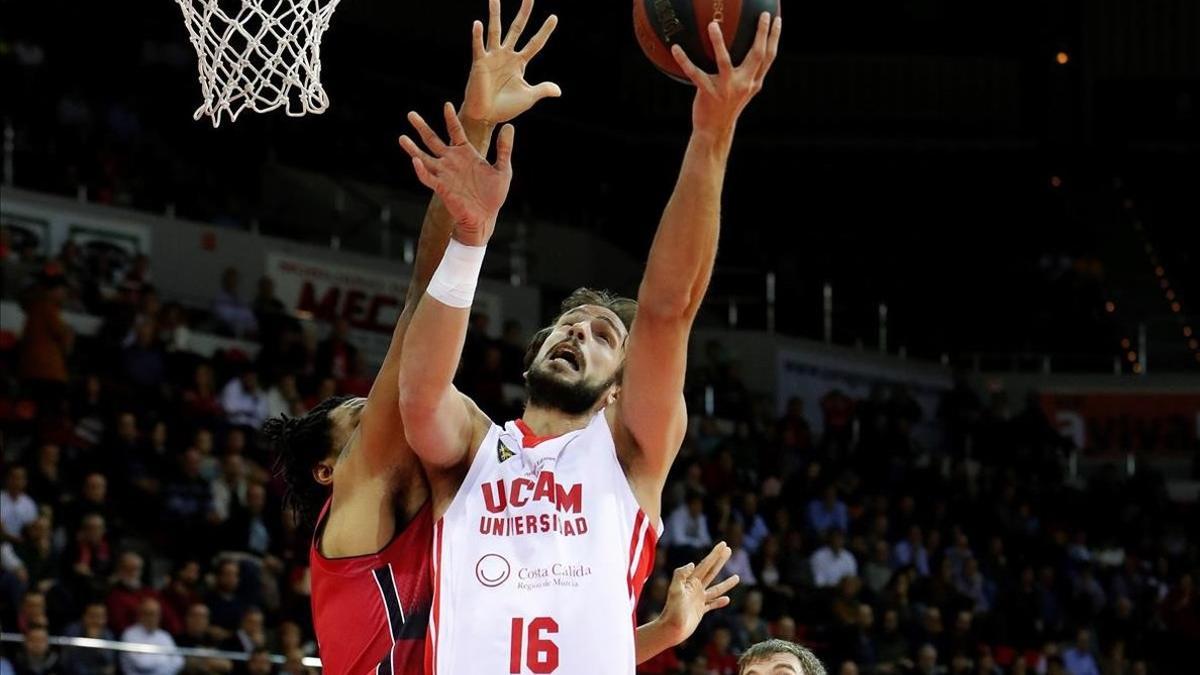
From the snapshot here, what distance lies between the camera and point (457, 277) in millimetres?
4363

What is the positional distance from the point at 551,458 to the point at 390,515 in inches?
17.2

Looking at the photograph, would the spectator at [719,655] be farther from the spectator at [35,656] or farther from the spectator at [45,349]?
the spectator at [35,656]

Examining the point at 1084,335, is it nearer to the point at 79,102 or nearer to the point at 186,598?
the point at 79,102

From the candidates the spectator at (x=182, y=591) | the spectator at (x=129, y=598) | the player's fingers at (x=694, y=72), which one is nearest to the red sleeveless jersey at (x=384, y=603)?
the player's fingers at (x=694, y=72)

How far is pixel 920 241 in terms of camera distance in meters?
25.1

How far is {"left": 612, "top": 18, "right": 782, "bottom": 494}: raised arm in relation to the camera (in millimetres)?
4176

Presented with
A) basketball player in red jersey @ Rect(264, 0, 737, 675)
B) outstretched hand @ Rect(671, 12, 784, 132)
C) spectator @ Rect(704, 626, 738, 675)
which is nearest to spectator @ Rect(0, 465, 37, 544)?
spectator @ Rect(704, 626, 738, 675)

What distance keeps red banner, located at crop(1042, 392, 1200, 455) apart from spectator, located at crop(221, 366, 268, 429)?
1196 cm

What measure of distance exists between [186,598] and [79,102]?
813cm

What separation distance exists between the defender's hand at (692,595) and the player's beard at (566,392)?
762 mm

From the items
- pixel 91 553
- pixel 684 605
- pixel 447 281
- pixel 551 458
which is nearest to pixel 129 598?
pixel 91 553

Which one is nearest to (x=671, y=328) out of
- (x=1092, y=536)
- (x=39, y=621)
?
(x=39, y=621)

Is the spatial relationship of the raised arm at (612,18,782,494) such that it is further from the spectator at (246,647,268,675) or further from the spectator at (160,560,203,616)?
the spectator at (160,560,203,616)

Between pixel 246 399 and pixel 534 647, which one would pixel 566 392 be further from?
pixel 246 399
